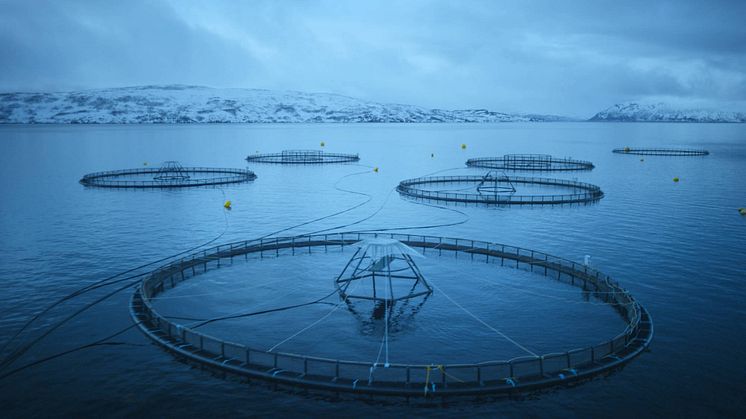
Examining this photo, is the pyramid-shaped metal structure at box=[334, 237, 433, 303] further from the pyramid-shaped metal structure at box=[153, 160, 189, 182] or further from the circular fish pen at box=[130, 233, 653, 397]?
the pyramid-shaped metal structure at box=[153, 160, 189, 182]

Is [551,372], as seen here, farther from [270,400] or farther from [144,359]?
[144,359]

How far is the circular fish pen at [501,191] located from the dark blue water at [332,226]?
4.94 meters

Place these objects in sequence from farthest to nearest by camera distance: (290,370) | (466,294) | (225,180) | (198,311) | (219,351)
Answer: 1. (225,180)
2. (466,294)
3. (198,311)
4. (219,351)
5. (290,370)

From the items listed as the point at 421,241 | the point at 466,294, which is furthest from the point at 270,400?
the point at 421,241

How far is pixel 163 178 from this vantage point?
147750mm

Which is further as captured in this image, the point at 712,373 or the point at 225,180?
the point at 225,180

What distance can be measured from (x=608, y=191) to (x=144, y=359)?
11748 centimetres

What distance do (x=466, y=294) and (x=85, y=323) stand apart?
38.1 m

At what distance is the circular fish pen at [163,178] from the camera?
5477 inches

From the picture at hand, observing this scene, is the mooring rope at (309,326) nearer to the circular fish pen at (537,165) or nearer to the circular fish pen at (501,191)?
the circular fish pen at (501,191)

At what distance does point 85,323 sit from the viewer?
51.7 meters

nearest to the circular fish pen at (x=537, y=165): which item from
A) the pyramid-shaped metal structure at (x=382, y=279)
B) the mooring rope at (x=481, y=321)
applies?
the pyramid-shaped metal structure at (x=382, y=279)

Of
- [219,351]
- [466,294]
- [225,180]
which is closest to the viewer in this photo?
[219,351]

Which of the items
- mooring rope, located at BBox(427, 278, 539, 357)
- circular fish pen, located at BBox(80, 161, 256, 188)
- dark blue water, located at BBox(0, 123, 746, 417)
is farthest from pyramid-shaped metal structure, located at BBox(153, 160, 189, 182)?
mooring rope, located at BBox(427, 278, 539, 357)
